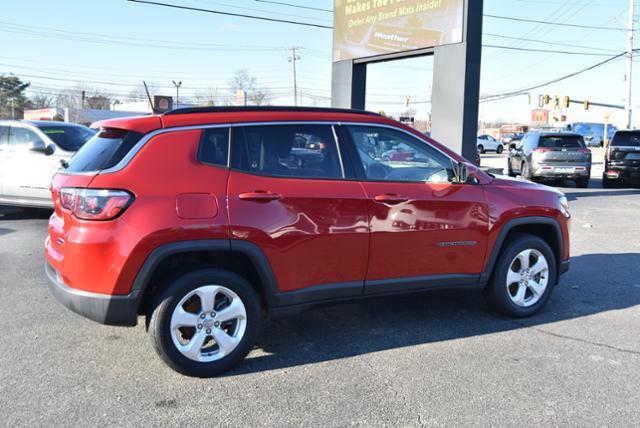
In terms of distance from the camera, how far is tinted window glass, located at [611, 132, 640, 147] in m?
17.3

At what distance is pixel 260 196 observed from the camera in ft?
12.4

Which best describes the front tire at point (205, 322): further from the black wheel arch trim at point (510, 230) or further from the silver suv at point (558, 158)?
the silver suv at point (558, 158)

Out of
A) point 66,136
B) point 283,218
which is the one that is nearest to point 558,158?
point 66,136

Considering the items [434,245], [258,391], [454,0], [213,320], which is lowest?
[258,391]

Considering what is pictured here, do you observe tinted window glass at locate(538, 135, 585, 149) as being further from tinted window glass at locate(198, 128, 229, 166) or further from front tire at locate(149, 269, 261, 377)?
front tire at locate(149, 269, 261, 377)

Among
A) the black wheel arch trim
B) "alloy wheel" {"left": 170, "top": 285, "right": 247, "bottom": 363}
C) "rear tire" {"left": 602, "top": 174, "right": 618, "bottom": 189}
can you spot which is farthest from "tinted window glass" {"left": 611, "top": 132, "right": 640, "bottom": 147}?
"alloy wheel" {"left": 170, "top": 285, "right": 247, "bottom": 363}

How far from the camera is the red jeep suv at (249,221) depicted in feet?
11.6

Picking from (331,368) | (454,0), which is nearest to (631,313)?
(331,368)

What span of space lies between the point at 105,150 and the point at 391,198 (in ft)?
6.84

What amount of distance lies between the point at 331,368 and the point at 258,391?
0.59m

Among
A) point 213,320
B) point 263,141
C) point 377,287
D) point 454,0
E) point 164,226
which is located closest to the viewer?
point 164,226

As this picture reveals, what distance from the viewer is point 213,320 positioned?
374 centimetres

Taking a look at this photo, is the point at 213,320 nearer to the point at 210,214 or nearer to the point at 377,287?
the point at 210,214

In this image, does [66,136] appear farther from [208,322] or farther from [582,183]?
[582,183]
